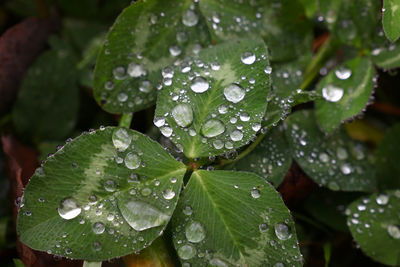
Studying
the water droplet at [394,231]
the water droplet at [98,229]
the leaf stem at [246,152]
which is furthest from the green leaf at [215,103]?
A: the water droplet at [394,231]

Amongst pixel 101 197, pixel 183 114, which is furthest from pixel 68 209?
pixel 183 114

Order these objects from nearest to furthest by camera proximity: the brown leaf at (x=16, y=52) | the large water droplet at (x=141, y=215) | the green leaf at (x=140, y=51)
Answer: the large water droplet at (x=141, y=215) < the green leaf at (x=140, y=51) < the brown leaf at (x=16, y=52)

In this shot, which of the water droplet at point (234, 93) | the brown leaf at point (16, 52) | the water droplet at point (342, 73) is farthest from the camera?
the brown leaf at point (16, 52)

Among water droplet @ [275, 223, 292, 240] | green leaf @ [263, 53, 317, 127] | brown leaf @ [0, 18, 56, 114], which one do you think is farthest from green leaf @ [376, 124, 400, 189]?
brown leaf @ [0, 18, 56, 114]

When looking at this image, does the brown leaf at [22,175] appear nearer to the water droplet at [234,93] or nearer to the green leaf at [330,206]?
the water droplet at [234,93]

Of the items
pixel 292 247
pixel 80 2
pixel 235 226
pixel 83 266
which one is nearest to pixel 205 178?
pixel 235 226

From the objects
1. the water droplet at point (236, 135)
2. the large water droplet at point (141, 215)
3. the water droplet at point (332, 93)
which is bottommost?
the large water droplet at point (141, 215)

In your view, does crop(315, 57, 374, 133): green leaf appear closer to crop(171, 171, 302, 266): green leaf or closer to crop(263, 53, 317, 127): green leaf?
crop(263, 53, 317, 127): green leaf

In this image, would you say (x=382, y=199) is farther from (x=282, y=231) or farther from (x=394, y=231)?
(x=282, y=231)
